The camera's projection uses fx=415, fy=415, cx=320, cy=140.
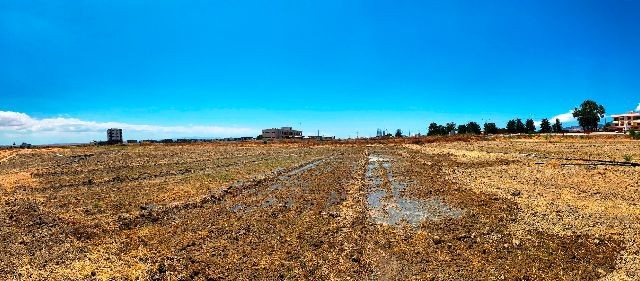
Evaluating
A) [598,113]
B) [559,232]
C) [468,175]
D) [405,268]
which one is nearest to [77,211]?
[405,268]

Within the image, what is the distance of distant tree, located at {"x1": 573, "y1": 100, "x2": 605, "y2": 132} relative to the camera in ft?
503

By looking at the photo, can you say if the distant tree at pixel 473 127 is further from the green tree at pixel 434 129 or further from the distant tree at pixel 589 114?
the distant tree at pixel 589 114

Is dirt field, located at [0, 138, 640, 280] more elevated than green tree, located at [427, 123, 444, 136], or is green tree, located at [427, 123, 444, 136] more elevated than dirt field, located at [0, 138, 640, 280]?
green tree, located at [427, 123, 444, 136]

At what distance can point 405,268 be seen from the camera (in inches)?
419

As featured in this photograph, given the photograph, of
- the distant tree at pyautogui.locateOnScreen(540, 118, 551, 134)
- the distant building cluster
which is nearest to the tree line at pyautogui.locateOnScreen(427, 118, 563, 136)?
→ the distant tree at pyautogui.locateOnScreen(540, 118, 551, 134)

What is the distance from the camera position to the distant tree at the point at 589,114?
6033 inches

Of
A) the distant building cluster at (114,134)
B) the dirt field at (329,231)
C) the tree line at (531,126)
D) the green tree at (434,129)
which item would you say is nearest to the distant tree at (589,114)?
the tree line at (531,126)

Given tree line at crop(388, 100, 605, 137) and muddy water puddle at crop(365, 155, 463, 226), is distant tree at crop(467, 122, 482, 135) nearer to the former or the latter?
tree line at crop(388, 100, 605, 137)

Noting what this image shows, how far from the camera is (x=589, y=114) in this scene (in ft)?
509

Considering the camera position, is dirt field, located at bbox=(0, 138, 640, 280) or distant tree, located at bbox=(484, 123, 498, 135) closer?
dirt field, located at bbox=(0, 138, 640, 280)

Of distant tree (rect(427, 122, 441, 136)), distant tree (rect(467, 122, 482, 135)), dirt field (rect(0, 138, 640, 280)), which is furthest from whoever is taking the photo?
distant tree (rect(427, 122, 441, 136))

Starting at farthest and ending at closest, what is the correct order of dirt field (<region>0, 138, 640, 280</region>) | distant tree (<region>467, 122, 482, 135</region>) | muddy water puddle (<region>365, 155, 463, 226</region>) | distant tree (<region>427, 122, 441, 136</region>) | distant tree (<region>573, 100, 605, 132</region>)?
distant tree (<region>427, 122, 441, 136</region>) → distant tree (<region>467, 122, 482, 135</region>) → distant tree (<region>573, 100, 605, 132</region>) → muddy water puddle (<region>365, 155, 463, 226</region>) → dirt field (<region>0, 138, 640, 280</region>)

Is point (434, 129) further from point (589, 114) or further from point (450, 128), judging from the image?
point (589, 114)

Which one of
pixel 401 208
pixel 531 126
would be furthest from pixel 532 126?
pixel 401 208
